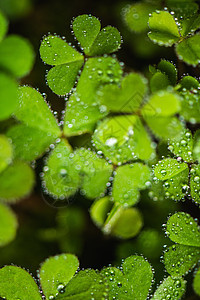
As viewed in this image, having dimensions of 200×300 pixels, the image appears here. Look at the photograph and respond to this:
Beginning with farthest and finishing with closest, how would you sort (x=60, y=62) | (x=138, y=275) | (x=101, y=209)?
(x=101, y=209)
(x=60, y=62)
(x=138, y=275)

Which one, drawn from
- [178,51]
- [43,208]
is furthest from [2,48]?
[43,208]

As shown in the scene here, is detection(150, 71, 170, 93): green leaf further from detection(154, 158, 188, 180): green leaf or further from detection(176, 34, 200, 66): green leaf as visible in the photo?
detection(154, 158, 188, 180): green leaf

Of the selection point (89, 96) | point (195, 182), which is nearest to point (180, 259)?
point (195, 182)

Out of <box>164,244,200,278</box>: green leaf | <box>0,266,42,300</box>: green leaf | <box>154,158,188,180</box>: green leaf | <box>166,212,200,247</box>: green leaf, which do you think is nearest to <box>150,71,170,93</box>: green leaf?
<box>154,158,188,180</box>: green leaf

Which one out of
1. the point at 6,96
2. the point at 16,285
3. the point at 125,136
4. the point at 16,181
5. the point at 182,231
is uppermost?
the point at 6,96

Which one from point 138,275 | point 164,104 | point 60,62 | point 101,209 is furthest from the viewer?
point 101,209

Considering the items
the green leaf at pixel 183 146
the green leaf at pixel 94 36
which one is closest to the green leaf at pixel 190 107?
the green leaf at pixel 183 146

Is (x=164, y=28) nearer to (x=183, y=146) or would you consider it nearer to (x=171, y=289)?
(x=183, y=146)

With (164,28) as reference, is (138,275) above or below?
below

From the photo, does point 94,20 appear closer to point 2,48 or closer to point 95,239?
point 2,48
